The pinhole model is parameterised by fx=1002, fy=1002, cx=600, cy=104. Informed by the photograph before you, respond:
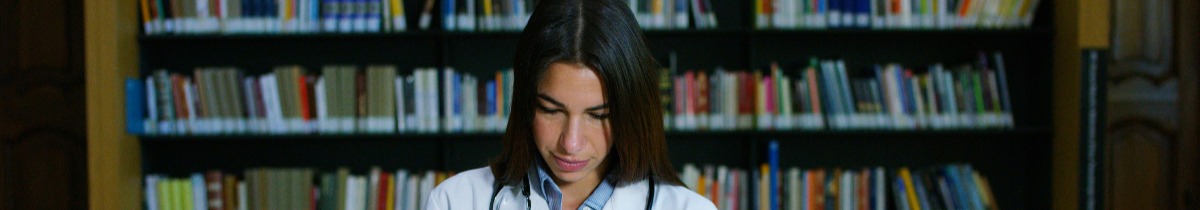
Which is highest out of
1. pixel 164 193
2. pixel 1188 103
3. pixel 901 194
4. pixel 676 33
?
pixel 676 33

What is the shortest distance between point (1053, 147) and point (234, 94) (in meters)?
2.47

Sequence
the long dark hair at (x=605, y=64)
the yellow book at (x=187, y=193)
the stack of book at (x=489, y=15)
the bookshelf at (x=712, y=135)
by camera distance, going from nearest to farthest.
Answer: the long dark hair at (x=605, y=64)
the stack of book at (x=489, y=15)
the yellow book at (x=187, y=193)
the bookshelf at (x=712, y=135)

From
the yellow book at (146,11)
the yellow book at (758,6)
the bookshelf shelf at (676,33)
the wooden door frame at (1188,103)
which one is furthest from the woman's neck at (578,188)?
the wooden door frame at (1188,103)

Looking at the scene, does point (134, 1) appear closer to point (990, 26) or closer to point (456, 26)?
point (456, 26)

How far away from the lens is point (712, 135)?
3238mm

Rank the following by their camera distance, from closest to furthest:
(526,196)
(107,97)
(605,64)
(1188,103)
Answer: (605,64) → (526,196) → (107,97) → (1188,103)

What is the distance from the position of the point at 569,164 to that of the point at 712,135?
215 centimetres

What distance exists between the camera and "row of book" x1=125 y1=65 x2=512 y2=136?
295 centimetres

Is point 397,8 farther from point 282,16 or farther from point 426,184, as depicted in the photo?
point 426,184

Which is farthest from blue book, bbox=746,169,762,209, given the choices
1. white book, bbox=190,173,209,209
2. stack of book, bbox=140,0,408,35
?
white book, bbox=190,173,209,209

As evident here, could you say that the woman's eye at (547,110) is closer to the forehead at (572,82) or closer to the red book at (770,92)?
the forehead at (572,82)

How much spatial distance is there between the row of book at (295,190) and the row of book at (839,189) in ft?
2.75

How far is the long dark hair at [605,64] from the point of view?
1084 millimetres

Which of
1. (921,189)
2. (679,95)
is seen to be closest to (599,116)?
(679,95)
